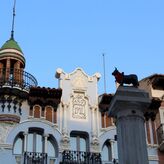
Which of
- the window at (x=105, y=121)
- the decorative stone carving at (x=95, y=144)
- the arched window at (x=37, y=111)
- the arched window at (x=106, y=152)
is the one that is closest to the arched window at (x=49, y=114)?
the arched window at (x=37, y=111)

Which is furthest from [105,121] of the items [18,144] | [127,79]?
[127,79]

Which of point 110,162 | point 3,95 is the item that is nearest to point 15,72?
point 3,95

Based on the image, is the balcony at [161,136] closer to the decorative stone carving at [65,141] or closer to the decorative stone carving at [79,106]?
the decorative stone carving at [79,106]

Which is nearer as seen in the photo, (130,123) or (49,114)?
(130,123)

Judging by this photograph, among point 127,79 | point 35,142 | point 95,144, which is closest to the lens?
point 127,79

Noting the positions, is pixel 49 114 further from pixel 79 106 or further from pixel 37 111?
pixel 79 106

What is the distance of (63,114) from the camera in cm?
2561

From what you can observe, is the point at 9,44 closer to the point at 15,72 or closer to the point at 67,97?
the point at 15,72

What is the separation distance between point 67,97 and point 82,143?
8.75 ft

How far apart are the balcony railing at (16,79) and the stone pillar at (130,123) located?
10.8 metres

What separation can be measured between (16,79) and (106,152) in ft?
20.6

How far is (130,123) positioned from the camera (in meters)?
15.4

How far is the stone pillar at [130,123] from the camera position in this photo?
48.8ft

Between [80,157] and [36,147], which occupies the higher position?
[36,147]
